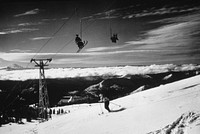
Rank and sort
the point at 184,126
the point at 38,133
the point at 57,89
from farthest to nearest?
the point at 57,89 < the point at 38,133 < the point at 184,126

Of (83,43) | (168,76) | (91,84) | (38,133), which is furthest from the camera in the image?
(168,76)

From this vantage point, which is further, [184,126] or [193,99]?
[193,99]

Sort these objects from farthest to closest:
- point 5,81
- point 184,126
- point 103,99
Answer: point 5,81 < point 103,99 < point 184,126

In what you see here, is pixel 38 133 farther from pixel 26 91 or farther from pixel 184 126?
pixel 26 91

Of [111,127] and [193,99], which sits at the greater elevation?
[193,99]

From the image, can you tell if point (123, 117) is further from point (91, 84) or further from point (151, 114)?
point (91, 84)

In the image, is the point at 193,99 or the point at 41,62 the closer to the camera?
the point at 193,99

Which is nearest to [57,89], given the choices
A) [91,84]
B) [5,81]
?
[5,81]

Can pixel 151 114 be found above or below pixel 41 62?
below

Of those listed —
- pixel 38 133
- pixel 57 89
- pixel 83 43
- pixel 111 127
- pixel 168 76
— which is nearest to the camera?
pixel 111 127
